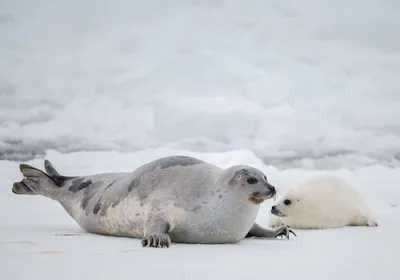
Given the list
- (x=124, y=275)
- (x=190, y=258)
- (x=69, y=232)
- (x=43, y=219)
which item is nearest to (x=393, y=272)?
(x=190, y=258)

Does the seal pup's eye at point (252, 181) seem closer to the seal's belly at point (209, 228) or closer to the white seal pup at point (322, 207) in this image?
the seal's belly at point (209, 228)

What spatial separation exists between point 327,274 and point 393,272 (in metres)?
0.24

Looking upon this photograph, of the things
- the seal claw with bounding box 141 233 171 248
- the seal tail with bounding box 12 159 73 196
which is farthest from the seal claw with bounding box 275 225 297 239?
the seal tail with bounding box 12 159 73 196

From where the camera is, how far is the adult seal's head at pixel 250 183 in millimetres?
2658

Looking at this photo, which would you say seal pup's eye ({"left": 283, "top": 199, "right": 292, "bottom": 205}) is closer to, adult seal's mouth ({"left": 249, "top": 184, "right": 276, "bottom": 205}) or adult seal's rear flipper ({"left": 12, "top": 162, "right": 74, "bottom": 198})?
adult seal's mouth ({"left": 249, "top": 184, "right": 276, "bottom": 205})

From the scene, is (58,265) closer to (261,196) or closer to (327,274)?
(327,274)

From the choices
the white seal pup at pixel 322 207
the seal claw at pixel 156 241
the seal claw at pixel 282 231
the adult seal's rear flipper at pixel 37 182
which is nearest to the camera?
the seal claw at pixel 156 241

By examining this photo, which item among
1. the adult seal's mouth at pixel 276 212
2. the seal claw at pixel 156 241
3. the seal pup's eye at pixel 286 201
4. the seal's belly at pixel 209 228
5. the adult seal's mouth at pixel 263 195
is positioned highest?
the seal pup's eye at pixel 286 201

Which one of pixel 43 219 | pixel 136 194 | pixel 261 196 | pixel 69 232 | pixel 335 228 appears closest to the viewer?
pixel 261 196

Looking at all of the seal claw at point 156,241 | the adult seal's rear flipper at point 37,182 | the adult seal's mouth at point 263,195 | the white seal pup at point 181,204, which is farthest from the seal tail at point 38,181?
the adult seal's mouth at point 263,195

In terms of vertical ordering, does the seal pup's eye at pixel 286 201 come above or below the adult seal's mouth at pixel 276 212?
above

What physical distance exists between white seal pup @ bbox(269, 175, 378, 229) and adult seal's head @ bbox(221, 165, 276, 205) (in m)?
1.08

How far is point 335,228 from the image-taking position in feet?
12.2

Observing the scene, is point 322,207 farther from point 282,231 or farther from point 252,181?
point 252,181
